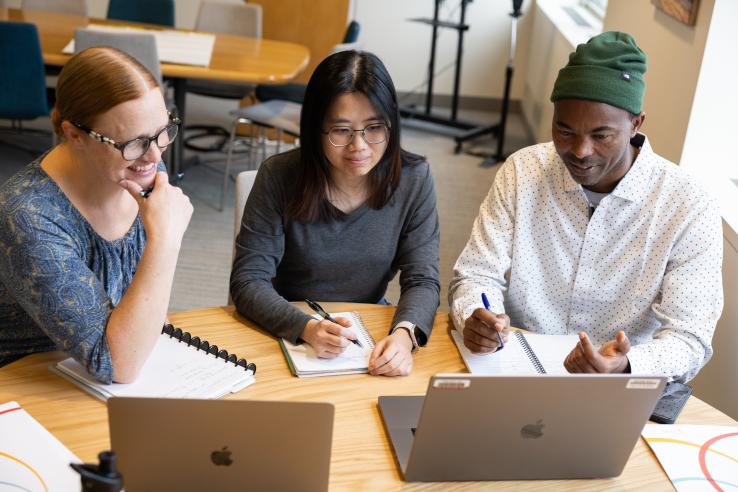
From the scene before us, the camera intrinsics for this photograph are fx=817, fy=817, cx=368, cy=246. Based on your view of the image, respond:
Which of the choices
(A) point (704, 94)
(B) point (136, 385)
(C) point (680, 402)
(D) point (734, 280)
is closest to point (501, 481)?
(C) point (680, 402)

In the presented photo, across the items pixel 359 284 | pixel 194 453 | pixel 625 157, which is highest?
pixel 625 157

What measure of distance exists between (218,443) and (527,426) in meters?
0.45

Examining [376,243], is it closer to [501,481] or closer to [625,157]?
[625,157]

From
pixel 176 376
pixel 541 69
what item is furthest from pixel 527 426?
pixel 541 69

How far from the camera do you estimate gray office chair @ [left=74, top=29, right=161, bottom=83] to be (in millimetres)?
3658

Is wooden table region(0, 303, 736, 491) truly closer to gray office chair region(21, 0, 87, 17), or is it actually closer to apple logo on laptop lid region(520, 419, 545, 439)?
apple logo on laptop lid region(520, 419, 545, 439)

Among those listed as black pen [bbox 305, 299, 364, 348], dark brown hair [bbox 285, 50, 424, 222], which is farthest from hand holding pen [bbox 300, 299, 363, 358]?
dark brown hair [bbox 285, 50, 424, 222]

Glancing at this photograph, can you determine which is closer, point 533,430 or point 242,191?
point 533,430

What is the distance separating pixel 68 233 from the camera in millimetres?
1480

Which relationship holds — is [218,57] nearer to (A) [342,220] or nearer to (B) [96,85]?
(A) [342,220]

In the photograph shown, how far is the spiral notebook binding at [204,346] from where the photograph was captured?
1.53 m

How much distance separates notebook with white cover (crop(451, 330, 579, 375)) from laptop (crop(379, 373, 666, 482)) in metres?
0.30

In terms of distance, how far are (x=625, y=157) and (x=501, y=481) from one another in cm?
85

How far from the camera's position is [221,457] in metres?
1.08
